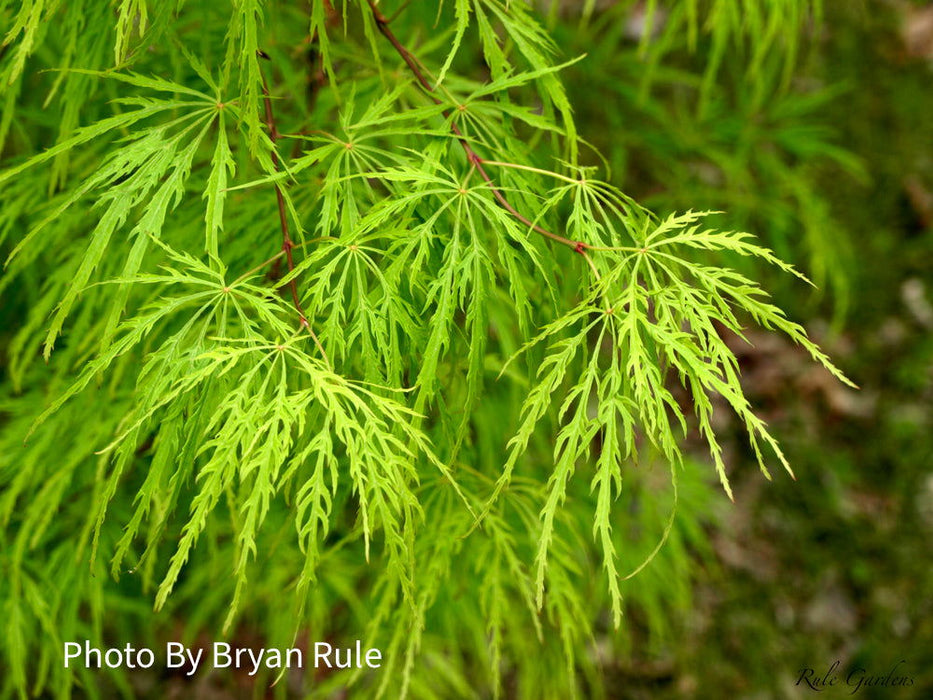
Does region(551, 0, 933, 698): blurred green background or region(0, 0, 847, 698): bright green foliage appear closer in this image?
region(0, 0, 847, 698): bright green foliage

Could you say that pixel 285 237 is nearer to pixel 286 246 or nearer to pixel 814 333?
pixel 286 246

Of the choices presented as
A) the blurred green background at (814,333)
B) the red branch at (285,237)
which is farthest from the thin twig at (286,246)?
the blurred green background at (814,333)

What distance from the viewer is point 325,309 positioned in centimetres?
67

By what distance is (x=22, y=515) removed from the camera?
1.09m

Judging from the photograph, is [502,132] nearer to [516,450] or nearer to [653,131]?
[516,450]

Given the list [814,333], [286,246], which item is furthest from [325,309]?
[814,333]

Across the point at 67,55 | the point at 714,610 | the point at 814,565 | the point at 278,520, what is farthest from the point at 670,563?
the point at 67,55

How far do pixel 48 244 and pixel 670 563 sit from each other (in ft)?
4.28

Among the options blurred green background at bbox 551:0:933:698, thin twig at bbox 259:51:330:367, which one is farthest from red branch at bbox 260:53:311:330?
blurred green background at bbox 551:0:933:698

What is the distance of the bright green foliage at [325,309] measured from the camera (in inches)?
22.8

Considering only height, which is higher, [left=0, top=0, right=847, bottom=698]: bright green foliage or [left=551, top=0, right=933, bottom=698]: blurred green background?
[left=0, top=0, right=847, bottom=698]: bright green foliage

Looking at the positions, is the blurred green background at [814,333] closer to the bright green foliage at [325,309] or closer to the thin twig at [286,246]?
the bright green foliage at [325,309]

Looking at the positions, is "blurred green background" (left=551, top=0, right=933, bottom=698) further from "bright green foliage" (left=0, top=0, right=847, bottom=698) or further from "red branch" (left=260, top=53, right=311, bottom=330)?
"red branch" (left=260, top=53, right=311, bottom=330)

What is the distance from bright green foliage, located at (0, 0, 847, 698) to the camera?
0.58 metres
